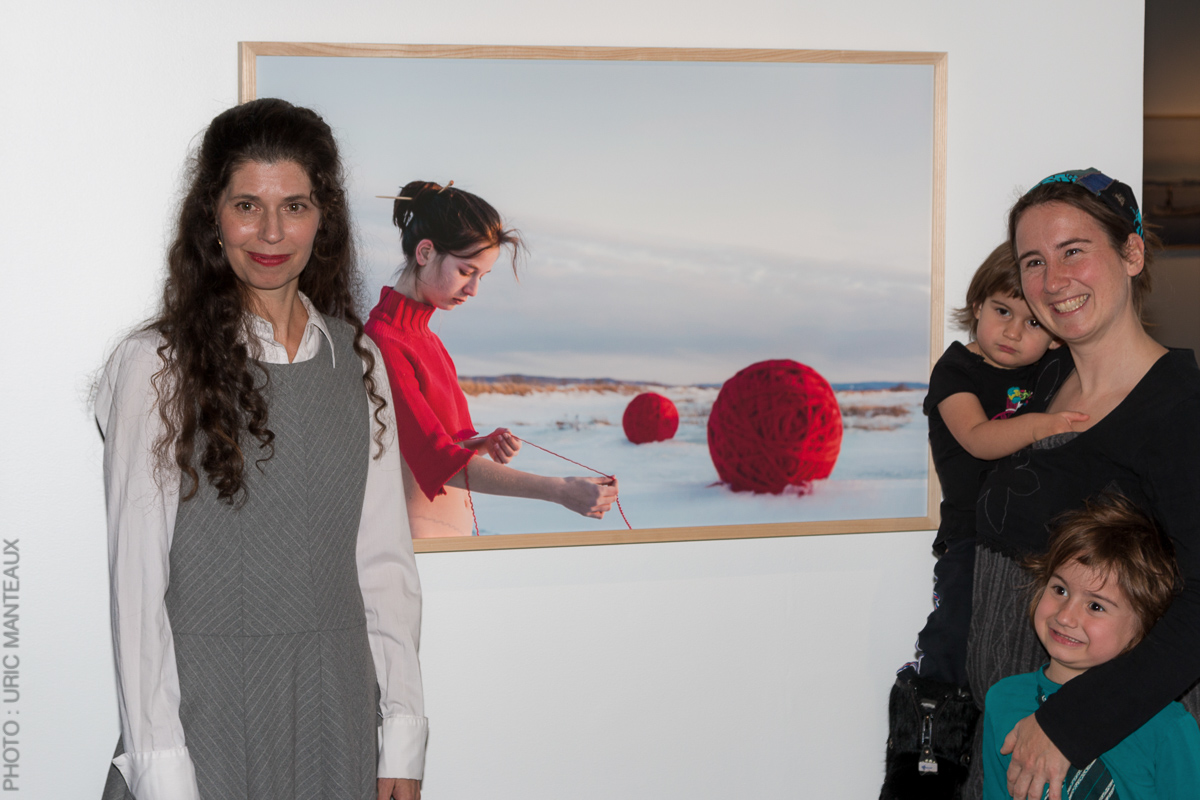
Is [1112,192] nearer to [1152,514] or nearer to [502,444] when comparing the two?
[1152,514]

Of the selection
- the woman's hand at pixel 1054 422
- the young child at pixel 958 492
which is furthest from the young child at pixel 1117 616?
the young child at pixel 958 492

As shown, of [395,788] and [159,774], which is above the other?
[159,774]

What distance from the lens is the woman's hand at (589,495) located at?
165 centimetres

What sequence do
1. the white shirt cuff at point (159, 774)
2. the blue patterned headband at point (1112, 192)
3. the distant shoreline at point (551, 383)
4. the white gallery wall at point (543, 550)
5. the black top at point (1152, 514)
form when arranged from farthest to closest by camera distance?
the distant shoreline at point (551, 383) < the white gallery wall at point (543, 550) < the blue patterned headband at point (1112, 192) < the black top at point (1152, 514) < the white shirt cuff at point (159, 774)

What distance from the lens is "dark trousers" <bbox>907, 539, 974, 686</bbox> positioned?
61.9 inches

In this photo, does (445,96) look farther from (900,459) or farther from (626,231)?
(900,459)

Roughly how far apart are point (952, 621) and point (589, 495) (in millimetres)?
690

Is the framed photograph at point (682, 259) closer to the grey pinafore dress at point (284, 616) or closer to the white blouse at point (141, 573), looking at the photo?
the grey pinafore dress at point (284, 616)

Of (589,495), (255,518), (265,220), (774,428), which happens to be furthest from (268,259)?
(774,428)

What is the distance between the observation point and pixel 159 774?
3.51 feet

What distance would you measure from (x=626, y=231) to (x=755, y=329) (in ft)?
1.02

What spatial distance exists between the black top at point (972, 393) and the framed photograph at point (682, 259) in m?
0.14

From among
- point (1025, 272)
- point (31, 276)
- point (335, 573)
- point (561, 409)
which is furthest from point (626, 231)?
point (31, 276)

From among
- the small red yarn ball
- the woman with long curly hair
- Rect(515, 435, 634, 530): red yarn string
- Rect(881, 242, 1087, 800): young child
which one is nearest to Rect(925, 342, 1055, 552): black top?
Rect(881, 242, 1087, 800): young child
